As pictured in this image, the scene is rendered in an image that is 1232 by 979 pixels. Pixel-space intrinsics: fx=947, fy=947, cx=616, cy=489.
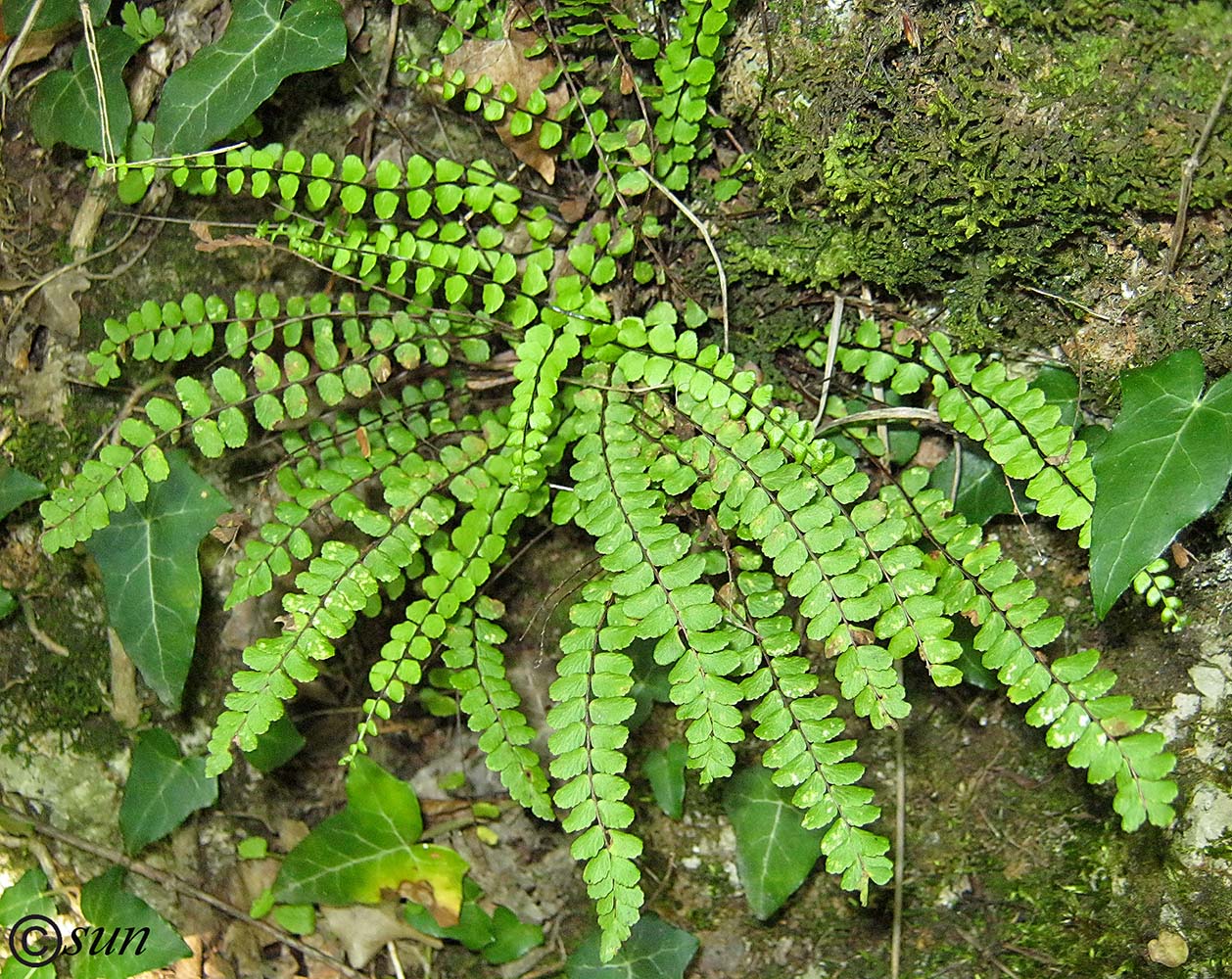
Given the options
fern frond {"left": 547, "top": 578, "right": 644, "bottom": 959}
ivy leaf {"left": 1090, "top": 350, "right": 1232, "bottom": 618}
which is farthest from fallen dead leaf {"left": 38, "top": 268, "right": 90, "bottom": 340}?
ivy leaf {"left": 1090, "top": 350, "right": 1232, "bottom": 618}

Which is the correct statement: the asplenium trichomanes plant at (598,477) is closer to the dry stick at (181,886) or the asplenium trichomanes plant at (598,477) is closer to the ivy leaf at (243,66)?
the ivy leaf at (243,66)

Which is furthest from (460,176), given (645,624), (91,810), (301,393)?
(91,810)

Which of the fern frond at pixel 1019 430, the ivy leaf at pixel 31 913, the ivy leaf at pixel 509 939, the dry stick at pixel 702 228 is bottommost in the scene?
the ivy leaf at pixel 31 913

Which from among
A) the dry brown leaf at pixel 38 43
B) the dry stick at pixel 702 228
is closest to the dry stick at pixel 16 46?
the dry brown leaf at pixel 38 43

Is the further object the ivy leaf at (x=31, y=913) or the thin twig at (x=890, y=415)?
the ivy leaf at (x=31, y=913)

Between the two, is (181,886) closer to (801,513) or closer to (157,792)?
(157,792)

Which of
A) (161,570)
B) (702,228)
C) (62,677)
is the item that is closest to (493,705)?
(161,570)

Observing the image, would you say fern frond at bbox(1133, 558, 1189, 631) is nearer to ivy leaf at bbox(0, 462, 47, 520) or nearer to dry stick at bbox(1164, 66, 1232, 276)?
dry stick at bbox(1164, 66, 1232, 276)
